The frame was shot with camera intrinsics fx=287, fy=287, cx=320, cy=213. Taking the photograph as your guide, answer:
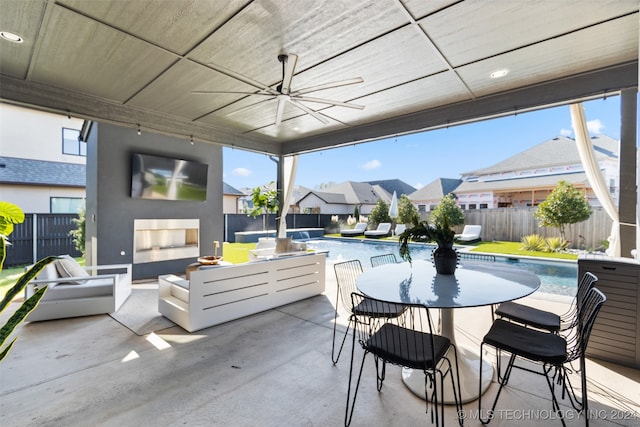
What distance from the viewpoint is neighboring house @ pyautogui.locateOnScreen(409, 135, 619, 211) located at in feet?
40.2

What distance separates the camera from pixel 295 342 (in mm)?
2957

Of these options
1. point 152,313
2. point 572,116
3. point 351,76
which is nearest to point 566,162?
point 572,116

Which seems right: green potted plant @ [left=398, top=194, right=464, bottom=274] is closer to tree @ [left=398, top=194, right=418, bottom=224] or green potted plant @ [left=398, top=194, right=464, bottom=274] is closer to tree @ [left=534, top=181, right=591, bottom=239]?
tree @ [left=534, top=181, right=591, bottom=239]

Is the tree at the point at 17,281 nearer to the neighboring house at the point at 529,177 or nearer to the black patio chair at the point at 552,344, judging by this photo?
the black patio chair at the point at 552,344

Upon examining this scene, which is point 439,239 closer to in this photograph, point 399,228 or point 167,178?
point 167,178

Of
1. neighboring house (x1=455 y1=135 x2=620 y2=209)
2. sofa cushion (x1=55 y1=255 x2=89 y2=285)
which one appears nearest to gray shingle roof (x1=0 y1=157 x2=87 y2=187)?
sofa cushion (x1=55 y1=255 x2=89 y2=285)

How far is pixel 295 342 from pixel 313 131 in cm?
444

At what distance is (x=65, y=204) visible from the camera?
8.64 metres

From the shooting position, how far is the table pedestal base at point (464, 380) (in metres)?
2.03

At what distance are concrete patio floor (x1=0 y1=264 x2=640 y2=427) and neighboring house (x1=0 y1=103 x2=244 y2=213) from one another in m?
6.96

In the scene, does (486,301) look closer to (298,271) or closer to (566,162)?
(298,271)

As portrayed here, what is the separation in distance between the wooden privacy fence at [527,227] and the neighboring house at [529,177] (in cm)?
318

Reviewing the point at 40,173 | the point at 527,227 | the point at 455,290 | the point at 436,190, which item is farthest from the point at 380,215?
the point at 455,290

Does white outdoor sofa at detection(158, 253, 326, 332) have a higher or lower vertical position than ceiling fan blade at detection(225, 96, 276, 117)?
lower
